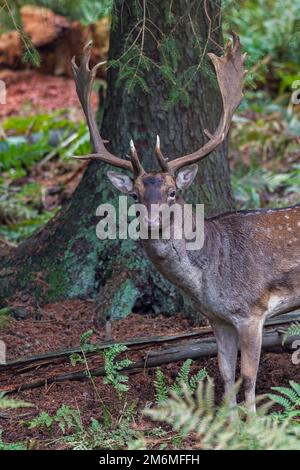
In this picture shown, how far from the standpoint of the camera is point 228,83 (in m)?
7.85

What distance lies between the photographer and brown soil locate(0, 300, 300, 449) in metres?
7.59

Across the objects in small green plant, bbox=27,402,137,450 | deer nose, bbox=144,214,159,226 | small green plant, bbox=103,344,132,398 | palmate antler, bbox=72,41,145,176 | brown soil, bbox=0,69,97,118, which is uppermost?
brown soil, bbox=0,69,97,118

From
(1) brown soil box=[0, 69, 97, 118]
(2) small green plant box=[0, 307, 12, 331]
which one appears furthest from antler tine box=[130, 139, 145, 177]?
(1) brown soil box=[0, 69, 97, 118]

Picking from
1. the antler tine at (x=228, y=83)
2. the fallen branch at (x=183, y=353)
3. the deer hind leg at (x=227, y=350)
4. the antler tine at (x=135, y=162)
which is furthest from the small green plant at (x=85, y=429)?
the antler tine at (x=228, y=83)

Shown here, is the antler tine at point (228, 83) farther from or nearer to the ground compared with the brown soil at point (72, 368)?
farther from the ground

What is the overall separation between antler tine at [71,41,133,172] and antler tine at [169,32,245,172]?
25.7 inches

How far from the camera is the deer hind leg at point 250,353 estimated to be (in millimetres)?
7410

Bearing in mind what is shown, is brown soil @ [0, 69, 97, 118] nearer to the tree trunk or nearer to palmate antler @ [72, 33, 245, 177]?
the tree trunk

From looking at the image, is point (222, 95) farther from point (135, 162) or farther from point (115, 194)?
point (115, 194)

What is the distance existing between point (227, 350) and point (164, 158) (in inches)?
70.8

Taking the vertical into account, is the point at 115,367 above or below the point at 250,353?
below

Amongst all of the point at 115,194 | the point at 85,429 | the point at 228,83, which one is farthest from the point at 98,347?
the point at 228,83

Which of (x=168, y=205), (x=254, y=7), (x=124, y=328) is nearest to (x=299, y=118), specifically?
(x=254, y=7)

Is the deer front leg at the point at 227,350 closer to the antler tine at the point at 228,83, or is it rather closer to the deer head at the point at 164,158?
the deer head at the point at 164,158
